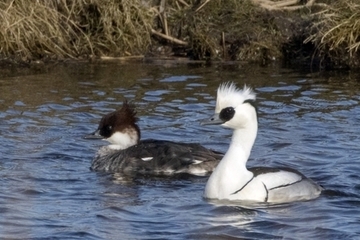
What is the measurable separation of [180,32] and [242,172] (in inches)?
363

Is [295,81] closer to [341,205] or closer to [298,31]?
[298,31]

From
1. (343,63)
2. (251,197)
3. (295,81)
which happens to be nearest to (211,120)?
(251,197)

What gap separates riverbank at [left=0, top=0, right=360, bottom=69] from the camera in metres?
16.2

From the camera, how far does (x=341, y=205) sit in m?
8.40

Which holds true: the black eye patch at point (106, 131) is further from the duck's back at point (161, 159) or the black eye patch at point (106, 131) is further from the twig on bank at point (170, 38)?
the twig on bank at point (170, 38)

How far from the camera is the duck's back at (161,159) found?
32.0 feet

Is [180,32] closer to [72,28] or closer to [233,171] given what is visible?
[72,28]

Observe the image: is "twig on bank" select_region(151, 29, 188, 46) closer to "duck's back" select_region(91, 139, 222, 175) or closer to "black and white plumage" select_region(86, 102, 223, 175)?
"black and white plumage" select_region(86, 102, 223, 175)

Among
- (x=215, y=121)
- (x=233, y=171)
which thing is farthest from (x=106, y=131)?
(x=233, y=171)

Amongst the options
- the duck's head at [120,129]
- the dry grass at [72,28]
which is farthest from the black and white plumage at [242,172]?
the dry grass at [72,28]

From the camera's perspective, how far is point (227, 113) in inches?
327

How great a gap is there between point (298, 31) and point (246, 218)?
952 cm

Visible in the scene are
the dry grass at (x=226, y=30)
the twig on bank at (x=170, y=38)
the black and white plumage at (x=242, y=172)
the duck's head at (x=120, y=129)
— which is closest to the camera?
the black and white plumage at (x=242, y=172)

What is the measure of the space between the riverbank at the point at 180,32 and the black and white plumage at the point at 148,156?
6.04 meters
